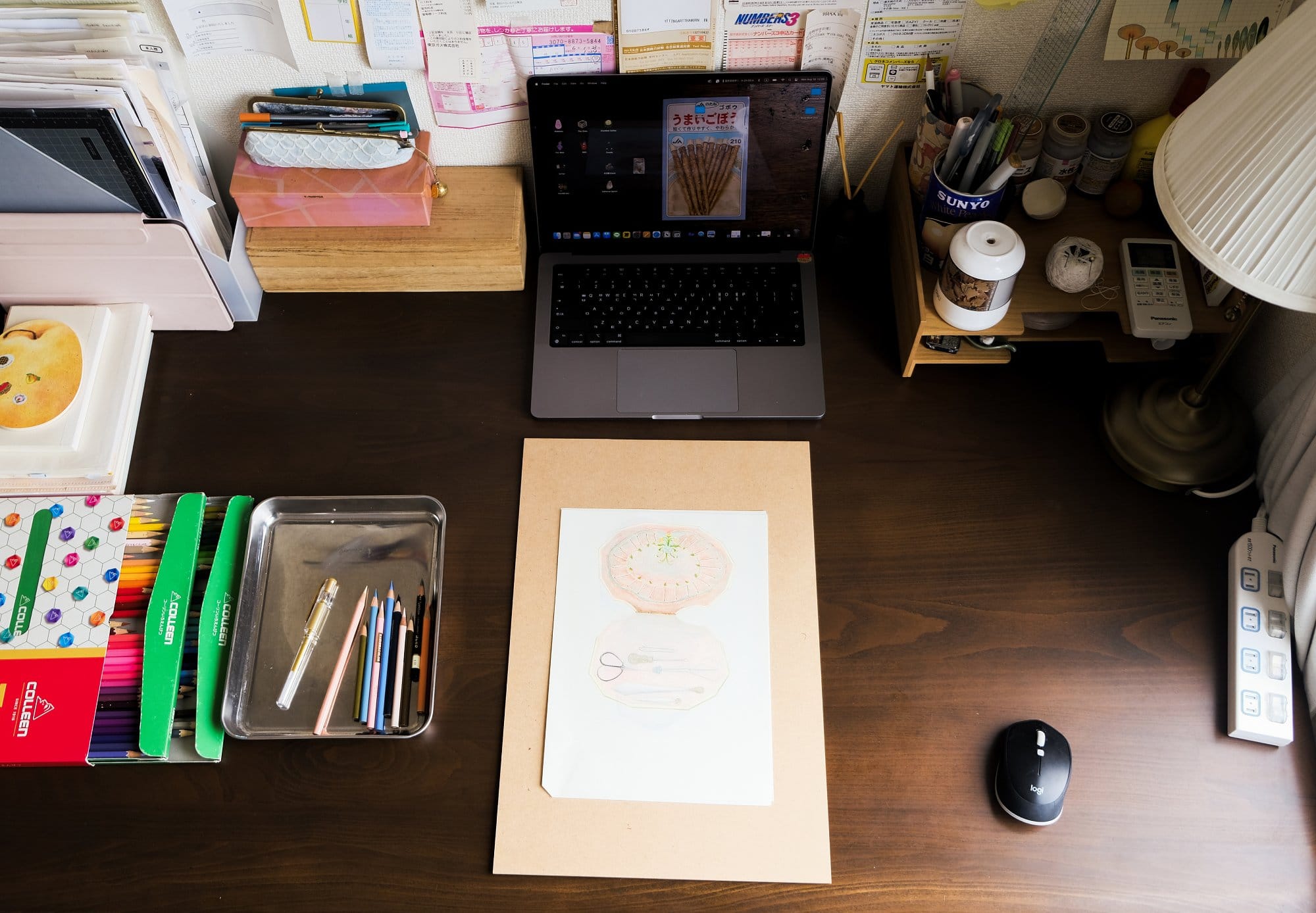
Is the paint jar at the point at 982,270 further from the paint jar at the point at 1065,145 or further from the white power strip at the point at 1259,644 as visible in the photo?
the white power strip at the point at 1259,644

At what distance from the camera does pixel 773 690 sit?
0.90 m

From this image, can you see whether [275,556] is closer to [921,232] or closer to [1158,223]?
[921,232]

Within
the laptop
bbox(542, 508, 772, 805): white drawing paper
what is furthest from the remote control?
bbox(542, 508, 772, 805): white drawing paper

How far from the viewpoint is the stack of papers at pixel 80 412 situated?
0.96 m

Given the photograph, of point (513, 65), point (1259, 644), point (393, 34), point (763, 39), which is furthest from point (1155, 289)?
point (393, 34)

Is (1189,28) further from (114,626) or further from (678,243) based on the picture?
(114,626)

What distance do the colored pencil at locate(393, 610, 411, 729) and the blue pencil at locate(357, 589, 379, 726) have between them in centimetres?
2

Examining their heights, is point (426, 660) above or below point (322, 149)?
below

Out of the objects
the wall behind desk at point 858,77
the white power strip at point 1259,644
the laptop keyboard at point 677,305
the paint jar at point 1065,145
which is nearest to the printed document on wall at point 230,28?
the wall behind desk at point 858,77

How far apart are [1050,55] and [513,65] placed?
0.57 metres

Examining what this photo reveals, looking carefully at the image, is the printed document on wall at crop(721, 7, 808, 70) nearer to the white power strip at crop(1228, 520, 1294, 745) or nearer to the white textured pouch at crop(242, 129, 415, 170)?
the white textured pouch at crop(242, 129, 415, 170)

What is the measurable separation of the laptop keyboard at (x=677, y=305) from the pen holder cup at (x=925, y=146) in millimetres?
164

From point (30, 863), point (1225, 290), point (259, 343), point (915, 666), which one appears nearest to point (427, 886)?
point (30, 863)

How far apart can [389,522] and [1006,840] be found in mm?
684
